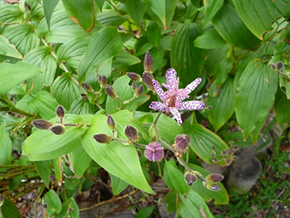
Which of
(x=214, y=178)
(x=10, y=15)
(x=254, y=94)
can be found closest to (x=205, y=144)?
(x=254, y=94)

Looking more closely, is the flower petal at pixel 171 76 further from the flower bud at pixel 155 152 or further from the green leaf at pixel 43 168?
the green leaf at pixel 43 168

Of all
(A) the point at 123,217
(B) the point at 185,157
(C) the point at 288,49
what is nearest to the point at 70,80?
(B) the point at 185,157

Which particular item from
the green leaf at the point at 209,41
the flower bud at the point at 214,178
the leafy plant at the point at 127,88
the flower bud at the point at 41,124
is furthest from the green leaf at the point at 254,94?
the flower bud at the point at 41,124

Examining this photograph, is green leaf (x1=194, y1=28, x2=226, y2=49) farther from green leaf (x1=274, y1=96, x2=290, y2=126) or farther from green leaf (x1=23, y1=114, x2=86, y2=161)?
green leaf (x1=23, y1=114, x2=86, y2=161)

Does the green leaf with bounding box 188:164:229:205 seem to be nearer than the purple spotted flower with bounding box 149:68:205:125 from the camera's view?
No

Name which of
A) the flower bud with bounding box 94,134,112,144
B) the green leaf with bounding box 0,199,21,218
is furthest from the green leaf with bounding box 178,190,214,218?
the green leaf with bounding box 0,199,21,218

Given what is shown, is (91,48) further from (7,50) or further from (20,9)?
(20,9)
